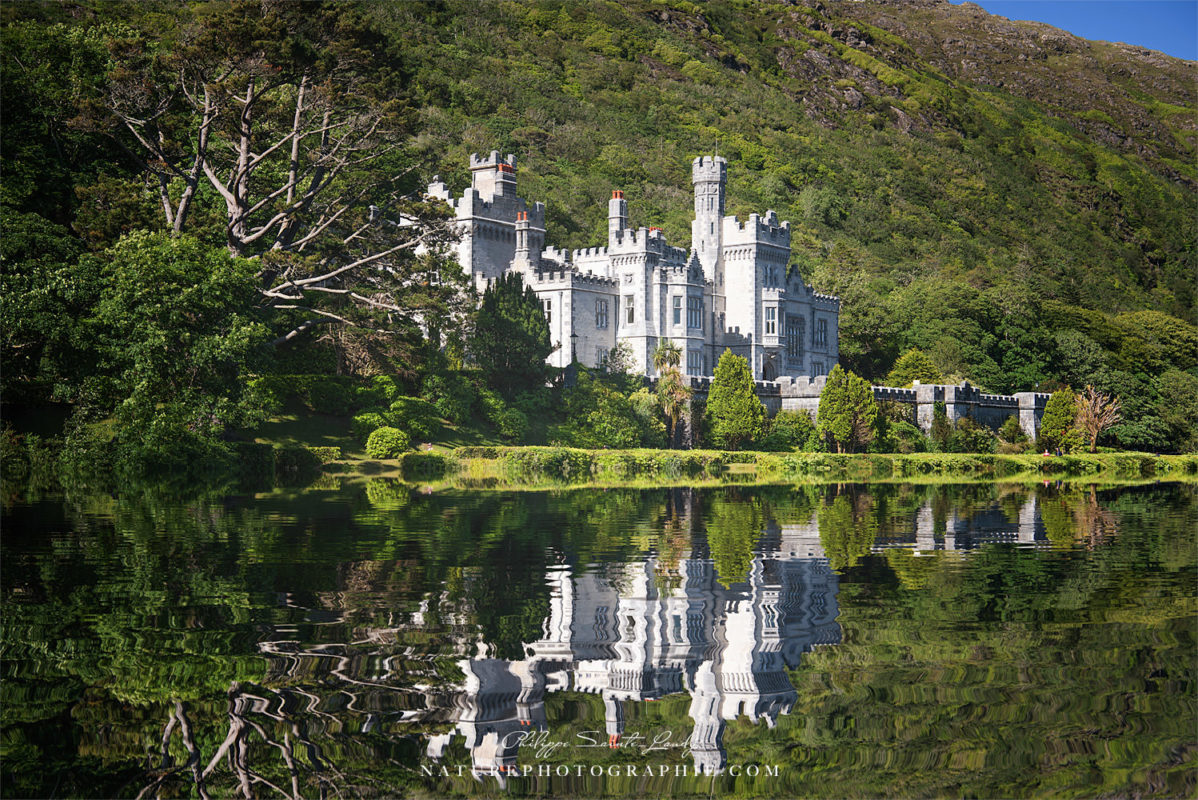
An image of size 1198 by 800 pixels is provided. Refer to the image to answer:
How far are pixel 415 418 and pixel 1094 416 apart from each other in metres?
41.6

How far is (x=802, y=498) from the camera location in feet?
116

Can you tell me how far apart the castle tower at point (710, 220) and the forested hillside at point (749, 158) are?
506 inches


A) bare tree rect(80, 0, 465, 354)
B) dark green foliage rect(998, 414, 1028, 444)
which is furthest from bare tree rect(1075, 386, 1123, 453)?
bare tree rect(80, 0, 465, 354)

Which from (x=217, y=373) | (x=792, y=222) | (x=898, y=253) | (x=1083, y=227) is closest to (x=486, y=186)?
(x=217, y=373)

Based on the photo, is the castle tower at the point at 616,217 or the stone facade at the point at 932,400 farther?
the castle tower at the point at 616,217

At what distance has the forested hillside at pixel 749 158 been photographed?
48.4 metres

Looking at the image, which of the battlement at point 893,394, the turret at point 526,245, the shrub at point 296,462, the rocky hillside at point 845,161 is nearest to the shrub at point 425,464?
the shrub at point 296,462

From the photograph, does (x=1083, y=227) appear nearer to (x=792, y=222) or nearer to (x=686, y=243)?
(x=792, y=222)

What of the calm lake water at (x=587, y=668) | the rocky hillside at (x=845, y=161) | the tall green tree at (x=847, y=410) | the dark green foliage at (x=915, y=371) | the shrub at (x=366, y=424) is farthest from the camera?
the rocky hillside at (x=845, y=161)

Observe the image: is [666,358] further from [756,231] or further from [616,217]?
[756,231]

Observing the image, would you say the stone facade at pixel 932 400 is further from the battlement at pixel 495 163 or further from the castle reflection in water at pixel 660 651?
the castle reflection in water at pixel 660 651

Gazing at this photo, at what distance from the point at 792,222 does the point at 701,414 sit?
60.8 meters

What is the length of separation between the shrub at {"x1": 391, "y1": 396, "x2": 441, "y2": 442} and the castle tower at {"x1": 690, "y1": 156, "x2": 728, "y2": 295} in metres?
27.8

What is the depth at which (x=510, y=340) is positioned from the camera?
2306 inches
